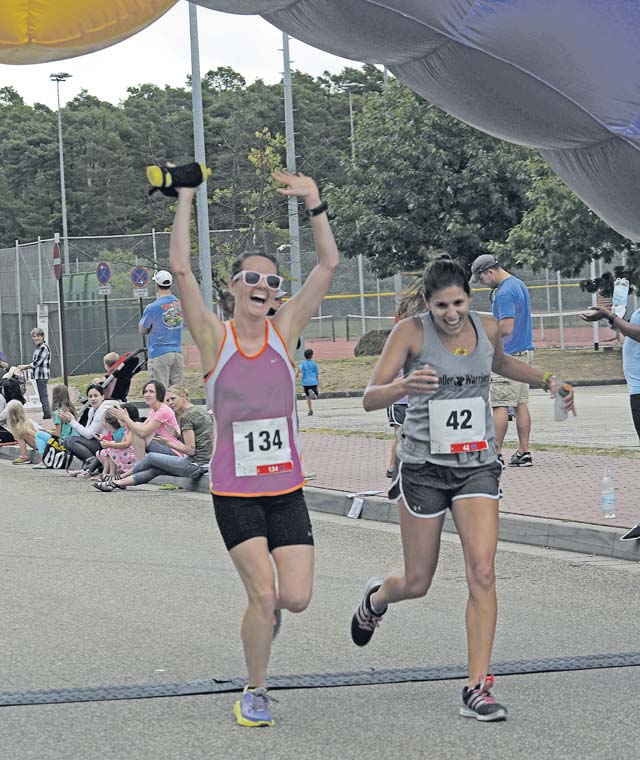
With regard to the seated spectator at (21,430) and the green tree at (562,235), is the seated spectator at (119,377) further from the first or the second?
the green tree at (562,235)

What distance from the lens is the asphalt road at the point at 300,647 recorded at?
5.42 m

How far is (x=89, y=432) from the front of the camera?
1659cm

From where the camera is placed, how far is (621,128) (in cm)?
686

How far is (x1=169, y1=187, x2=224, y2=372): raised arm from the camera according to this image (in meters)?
5.79

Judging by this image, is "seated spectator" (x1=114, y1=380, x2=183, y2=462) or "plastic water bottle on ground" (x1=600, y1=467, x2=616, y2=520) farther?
"seated spectator" (x1=114, y1=380, x2=183, y2=462)

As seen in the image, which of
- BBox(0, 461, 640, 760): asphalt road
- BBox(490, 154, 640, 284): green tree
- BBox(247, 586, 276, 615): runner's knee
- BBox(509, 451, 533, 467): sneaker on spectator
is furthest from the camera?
BBox(490, 154, 640, 284): green tree

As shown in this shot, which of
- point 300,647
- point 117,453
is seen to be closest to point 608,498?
point 300,647

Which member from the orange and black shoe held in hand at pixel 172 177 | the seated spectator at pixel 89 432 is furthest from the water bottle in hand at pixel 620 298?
the seated spectator at pixel 89 432

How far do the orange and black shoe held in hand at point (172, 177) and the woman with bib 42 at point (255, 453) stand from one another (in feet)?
0.13

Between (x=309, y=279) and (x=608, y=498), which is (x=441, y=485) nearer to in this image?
(x=309, y=279)

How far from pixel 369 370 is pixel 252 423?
28.0 metres

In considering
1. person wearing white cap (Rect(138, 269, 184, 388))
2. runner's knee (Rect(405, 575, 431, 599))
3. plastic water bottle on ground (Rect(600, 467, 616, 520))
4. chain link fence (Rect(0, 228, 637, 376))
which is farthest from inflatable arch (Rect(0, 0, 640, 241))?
chain link fence (Rect(0, 228, 637, 376))

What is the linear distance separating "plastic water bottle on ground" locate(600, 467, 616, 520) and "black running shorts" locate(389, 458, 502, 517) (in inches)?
182

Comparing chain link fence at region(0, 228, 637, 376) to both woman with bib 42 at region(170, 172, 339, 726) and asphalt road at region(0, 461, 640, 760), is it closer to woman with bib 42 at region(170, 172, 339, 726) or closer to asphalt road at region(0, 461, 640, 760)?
asphalt road at region(0, 461, 640, 760)
